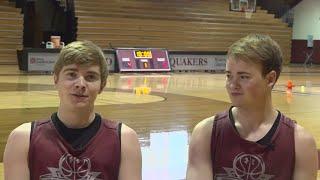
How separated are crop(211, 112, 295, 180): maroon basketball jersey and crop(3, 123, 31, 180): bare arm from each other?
→ 747 millimetres

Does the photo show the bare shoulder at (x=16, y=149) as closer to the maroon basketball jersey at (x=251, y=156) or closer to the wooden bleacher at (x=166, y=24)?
the maroon basketball jersey at (x=251, y=156)

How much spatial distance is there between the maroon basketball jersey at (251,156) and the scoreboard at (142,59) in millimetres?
15556

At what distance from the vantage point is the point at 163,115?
7680mm

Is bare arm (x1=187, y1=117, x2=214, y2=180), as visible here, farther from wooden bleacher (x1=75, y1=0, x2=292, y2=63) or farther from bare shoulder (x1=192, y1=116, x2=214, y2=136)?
wooden bleacher (x1=75, y1=0, x2=292, y2=63)

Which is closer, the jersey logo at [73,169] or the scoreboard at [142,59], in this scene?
the jersey logo at [73,169]

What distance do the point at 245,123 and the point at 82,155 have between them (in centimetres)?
68

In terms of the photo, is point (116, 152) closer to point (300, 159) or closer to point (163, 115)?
point (300, 159)

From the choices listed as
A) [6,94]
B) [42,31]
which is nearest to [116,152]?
[6,94]

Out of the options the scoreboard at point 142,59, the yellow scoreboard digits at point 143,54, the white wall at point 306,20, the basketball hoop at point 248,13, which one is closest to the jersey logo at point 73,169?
the scoreboard at point 142,59

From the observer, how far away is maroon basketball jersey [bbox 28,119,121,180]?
6.93 ft

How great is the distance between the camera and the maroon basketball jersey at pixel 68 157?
2.11m

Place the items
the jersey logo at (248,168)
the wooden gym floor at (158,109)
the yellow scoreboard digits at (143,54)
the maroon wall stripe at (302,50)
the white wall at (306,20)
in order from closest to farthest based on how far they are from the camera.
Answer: the jersey logo at (248,168)
the wooden gym floor at (158,109)
the yellow scoreboard digits at (143,54)
the maroon wall stripe at (302,50)
the white wall at (306,20)

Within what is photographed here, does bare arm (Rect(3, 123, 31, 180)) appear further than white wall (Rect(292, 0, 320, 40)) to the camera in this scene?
No

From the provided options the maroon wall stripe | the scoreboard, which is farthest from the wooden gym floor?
the maroon wall stripe
